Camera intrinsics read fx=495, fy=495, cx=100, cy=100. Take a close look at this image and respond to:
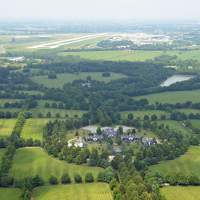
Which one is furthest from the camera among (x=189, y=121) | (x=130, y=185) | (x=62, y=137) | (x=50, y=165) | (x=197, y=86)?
(x=197, y=86)

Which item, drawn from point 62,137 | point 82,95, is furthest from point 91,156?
point 82,95

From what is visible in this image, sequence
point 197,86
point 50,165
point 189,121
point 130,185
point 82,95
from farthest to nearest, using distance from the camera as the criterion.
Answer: point 197,86 → point 82,95 → point 189,121 → point 50,165 → point 130,185

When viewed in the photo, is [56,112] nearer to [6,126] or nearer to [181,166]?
[6,126]

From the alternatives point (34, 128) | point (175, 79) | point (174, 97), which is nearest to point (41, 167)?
point (34, 128)

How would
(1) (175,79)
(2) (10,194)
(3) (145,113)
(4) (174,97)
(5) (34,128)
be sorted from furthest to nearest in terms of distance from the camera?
(1) (175,79)
(4) (174,97)
(3) (145,113)
(5) (34,128)
(2) (10,194)

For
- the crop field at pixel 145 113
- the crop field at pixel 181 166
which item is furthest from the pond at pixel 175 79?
the crop field at pixel 181 166

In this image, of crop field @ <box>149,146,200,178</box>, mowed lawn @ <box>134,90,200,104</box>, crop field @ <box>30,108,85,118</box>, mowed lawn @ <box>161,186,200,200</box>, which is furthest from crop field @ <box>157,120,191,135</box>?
mowed lawn @ <box>161,186,200,200</box>

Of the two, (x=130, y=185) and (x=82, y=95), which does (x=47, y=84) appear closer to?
(x=82, y=95)
